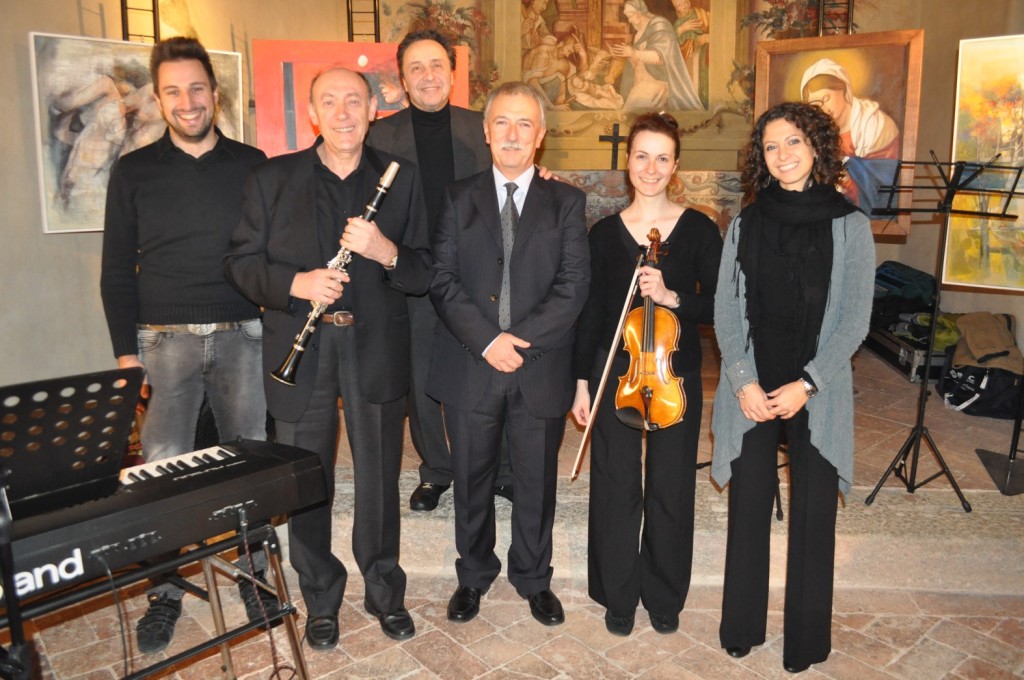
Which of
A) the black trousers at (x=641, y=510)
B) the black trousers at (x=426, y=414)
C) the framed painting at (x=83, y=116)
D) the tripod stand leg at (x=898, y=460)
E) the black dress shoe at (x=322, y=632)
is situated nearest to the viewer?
the black trousers at (x=641, y=510)

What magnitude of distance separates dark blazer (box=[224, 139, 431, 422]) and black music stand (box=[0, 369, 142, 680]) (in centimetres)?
83

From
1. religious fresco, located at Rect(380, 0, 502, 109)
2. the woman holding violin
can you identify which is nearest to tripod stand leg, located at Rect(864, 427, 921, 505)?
the woman holding violin

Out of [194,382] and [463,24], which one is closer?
Result: [194,382]

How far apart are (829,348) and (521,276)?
998 millimetres

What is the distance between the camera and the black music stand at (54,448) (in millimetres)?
1740

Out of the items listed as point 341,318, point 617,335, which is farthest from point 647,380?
point 341,318

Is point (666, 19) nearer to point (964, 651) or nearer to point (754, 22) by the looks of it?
point (754, 22)

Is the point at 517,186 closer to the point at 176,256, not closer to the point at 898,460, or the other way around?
the point at 176,256

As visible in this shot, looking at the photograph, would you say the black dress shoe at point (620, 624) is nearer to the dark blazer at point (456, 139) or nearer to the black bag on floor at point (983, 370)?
the dark blazer at point (456, 139)

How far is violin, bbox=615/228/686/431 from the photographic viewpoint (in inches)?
104

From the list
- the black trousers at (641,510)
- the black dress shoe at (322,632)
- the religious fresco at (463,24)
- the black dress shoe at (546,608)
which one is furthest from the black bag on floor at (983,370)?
the religious fresco at (463,24)

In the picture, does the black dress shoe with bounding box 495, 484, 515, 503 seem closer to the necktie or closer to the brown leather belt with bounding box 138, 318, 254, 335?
the necktie

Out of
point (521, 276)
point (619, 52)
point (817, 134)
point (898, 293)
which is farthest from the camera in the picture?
point (619, 52)

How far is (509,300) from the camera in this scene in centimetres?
286
